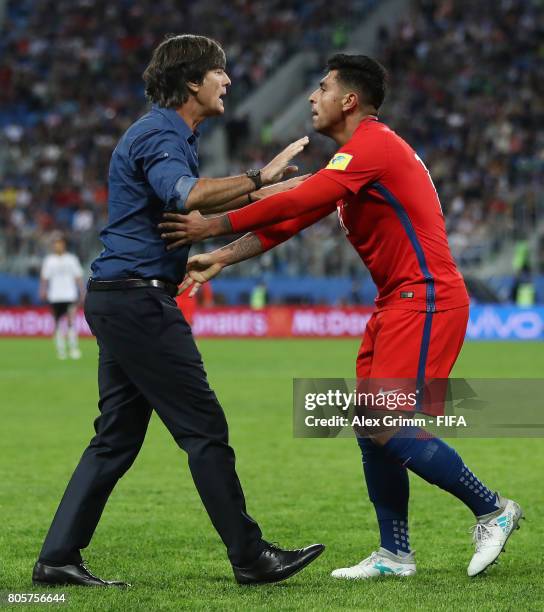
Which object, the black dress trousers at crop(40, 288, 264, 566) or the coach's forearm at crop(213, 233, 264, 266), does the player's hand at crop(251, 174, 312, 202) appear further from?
the black dress trousers at crop(40, 288, 264, 566)

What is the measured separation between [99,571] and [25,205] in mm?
30873

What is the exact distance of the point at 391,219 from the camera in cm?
582

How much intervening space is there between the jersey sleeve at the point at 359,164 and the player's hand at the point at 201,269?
0.66 meters

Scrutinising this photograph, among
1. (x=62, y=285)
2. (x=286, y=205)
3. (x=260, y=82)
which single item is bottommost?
(x=62, y=285)

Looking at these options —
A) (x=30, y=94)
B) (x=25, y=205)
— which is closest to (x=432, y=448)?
(x=25, y=205)

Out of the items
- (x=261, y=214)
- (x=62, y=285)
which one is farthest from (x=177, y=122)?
(x=62, y=285)

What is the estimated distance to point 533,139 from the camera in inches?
1264

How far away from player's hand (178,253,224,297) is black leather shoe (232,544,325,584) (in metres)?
1.27

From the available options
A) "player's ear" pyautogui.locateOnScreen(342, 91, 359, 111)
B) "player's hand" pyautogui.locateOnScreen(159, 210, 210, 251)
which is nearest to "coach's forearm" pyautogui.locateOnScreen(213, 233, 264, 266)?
"player's hand" pyautogui.locateOnScreen(159, 210, 210, 251)

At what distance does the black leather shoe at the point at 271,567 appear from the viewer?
18.8 feet

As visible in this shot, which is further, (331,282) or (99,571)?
(331,282)

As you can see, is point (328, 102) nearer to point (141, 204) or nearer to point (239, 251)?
point (239, 251)

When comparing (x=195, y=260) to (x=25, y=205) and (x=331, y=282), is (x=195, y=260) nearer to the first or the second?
(x=331, y=282)

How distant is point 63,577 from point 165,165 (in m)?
1.97
